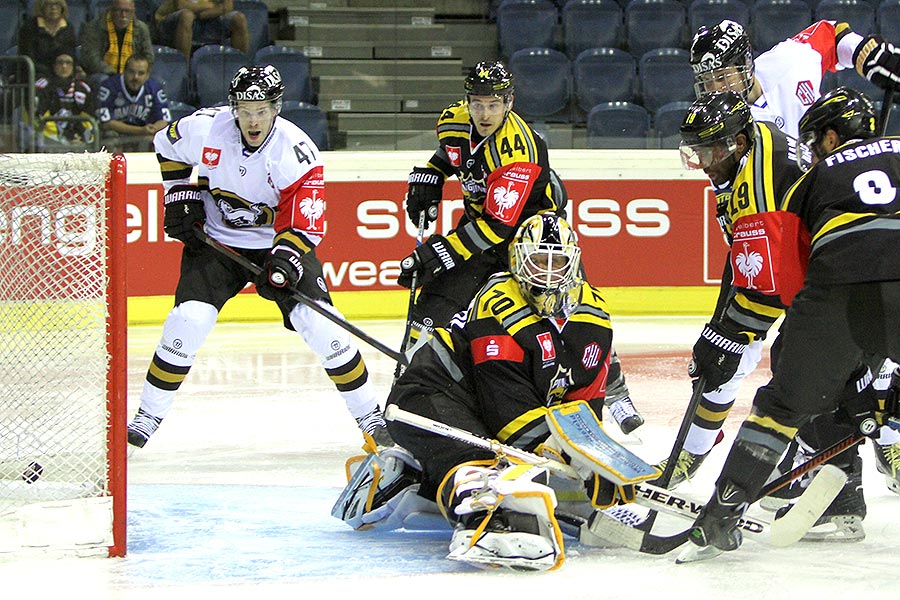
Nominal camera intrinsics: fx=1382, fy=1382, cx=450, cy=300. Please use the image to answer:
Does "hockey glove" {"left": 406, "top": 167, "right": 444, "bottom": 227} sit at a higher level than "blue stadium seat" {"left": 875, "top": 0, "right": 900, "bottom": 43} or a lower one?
lower

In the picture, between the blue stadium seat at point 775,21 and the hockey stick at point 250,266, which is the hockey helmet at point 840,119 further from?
the blue stadium seat at point 775,21

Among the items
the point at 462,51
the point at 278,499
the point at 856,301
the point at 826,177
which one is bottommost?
the point at 278,499

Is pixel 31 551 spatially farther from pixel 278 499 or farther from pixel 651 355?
pixel 651 355

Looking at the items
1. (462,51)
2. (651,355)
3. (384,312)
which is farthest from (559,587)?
(462,51)

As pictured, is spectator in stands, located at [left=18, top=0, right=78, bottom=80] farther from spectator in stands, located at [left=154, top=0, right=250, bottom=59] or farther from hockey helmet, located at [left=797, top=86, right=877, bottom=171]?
hockey helmet, located at [left=797, top=86, right=877, bottom=171]

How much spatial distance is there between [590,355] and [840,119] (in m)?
0.76

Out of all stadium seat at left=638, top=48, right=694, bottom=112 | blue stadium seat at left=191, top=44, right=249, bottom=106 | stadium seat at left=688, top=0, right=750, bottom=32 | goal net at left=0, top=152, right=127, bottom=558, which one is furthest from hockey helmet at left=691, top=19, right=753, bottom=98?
stadium seat at left=688, top=0, right=750, bottom=32

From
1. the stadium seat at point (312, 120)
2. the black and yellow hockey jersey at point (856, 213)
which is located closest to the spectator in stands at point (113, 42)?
the stadium seat at point (312, 120)

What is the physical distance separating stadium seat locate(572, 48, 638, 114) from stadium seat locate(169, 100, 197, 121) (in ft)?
7.21

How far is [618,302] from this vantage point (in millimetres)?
7656

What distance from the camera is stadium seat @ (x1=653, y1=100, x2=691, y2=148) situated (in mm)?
7617

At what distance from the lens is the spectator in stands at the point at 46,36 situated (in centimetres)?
720

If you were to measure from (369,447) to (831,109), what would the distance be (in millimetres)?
1331

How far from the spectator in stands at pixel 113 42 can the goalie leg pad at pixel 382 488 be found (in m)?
4.53
